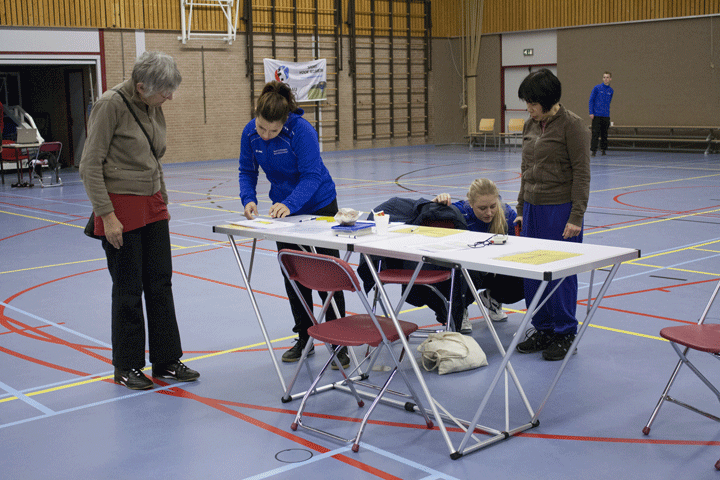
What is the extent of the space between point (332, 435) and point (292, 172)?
1636 millimetres

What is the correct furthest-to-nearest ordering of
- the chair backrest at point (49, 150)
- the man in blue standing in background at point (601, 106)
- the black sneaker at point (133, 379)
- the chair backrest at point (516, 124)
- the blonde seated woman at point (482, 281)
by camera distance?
the chair backrest at point (516, 124) → the man in blue standing in background at point (601, 106) → the chair backrest at point (49, 150) → the blonde seated woman at point (482, 281) → the black sneaker at point (133, 379)

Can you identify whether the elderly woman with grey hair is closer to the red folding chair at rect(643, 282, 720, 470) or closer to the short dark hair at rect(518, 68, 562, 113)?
the short dark hair at rect(518, 68, 562, 113)

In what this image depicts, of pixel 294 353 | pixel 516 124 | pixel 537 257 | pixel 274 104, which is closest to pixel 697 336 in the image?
pixel 537 257

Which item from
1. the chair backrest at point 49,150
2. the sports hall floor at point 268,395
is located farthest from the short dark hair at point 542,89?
the chair backrest at point 49,150

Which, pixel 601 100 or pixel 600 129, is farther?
pixel 600 129

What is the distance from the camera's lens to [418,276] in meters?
4.50

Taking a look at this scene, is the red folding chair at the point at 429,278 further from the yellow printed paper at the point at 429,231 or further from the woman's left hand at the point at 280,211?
the woman's left hand at the point at 280,211

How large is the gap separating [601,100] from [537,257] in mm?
15898

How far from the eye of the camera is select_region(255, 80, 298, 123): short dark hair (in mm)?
4168

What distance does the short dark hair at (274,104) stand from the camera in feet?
13.7

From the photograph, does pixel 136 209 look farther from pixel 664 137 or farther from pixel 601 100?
pixel 664 137

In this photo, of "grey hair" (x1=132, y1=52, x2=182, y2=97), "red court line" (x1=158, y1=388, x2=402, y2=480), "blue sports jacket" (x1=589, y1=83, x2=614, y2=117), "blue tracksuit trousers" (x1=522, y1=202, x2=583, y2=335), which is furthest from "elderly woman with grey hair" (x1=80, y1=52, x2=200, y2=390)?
"blue sports jacket" (x1=589, y1=83, x2=614, y2=117)

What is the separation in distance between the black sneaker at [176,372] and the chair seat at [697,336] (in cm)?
232

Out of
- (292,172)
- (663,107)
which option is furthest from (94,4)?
(292,172)
